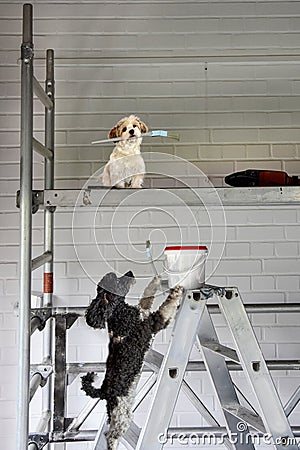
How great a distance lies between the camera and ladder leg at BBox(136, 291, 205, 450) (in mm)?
1410

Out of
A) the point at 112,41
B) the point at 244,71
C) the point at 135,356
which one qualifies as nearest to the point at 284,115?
the point at 244,71

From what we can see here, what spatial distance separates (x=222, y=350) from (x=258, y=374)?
0.18 m

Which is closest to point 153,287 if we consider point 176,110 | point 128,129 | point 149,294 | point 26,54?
point 149,294

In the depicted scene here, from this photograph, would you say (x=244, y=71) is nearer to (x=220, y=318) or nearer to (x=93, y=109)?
(x=93, y=109)

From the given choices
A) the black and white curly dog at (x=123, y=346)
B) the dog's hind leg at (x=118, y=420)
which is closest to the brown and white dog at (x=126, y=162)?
the black and white curly dog at (x=123, y=346)

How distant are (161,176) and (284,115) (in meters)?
0.62

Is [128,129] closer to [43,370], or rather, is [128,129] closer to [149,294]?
[149,294]

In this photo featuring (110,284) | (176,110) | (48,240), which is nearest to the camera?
(110,284)

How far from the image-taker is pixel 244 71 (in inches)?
94.0

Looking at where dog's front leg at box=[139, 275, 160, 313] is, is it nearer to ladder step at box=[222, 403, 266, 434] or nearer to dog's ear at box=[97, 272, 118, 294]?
dog's ear at box=[97, 272, 118, 294]

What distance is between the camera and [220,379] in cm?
172

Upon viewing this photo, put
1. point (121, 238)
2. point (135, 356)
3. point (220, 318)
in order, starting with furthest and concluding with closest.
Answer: point (220, 318)
point (121, 238)
point (135, 356)

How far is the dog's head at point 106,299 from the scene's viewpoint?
1624mm

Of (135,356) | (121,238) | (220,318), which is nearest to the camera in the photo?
(135,356)
